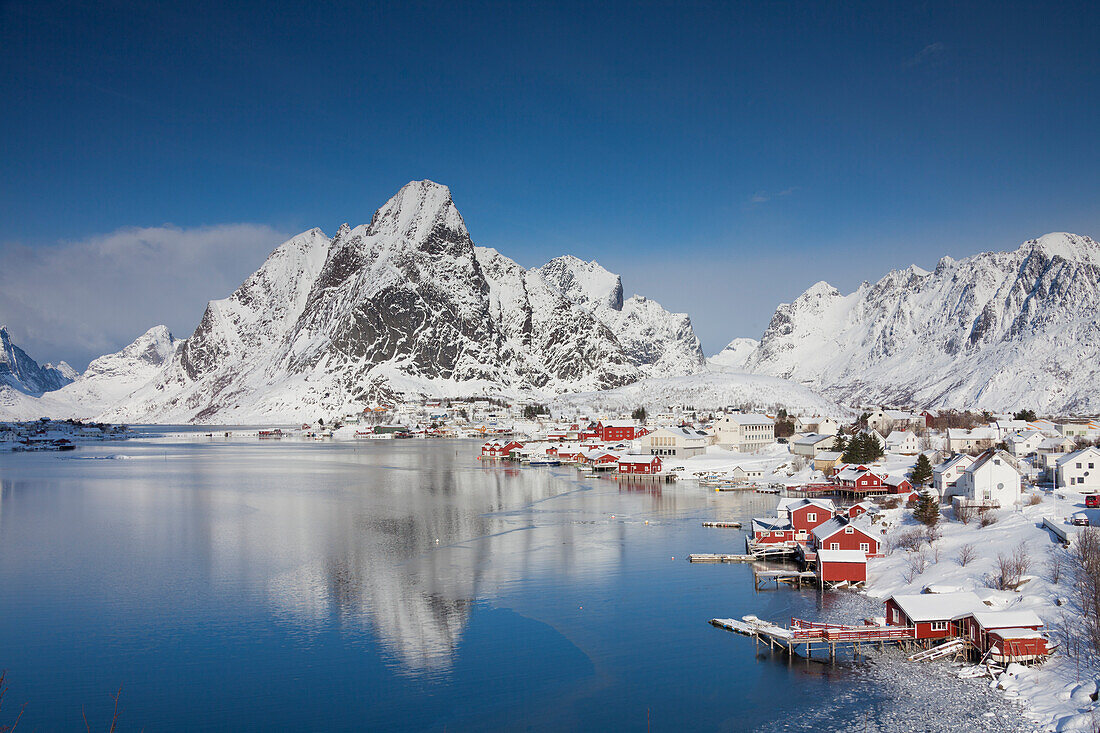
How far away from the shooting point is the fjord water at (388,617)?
1927 centimetres

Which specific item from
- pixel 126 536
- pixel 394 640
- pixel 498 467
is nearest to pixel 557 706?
pixel 394 640

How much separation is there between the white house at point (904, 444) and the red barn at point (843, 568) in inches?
1617

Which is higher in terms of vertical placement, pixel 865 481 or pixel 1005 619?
pixel 865 481

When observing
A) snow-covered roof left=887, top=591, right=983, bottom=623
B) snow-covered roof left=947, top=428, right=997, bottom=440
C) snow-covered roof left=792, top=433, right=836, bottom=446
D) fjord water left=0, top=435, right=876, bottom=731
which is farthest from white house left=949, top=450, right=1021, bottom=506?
snow-covered roof left=947, top=428, right=997, bottom=440

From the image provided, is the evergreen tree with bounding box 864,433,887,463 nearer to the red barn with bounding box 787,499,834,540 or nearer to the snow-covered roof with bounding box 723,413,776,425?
the red barn with bounding box 787,499,834,540

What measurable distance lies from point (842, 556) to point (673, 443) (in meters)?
48.7

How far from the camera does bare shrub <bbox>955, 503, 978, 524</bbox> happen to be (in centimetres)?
3403

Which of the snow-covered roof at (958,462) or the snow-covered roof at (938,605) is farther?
the snow-covered roof at (958,462)

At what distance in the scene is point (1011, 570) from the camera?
25344mm

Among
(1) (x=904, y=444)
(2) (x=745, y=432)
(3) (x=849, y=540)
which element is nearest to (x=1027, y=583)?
(3) (x=849, y=540)

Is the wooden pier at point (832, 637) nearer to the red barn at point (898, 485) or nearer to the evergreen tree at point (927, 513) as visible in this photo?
the evergreen tree at point (927, 513)

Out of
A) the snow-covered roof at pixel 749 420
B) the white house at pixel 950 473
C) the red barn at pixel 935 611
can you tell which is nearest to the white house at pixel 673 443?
the snow-covered roof at pixel 749 420

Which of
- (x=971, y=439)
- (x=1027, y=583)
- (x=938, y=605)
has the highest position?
(x=971, y=439)

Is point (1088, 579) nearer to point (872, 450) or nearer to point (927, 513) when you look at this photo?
point (927, 513)
